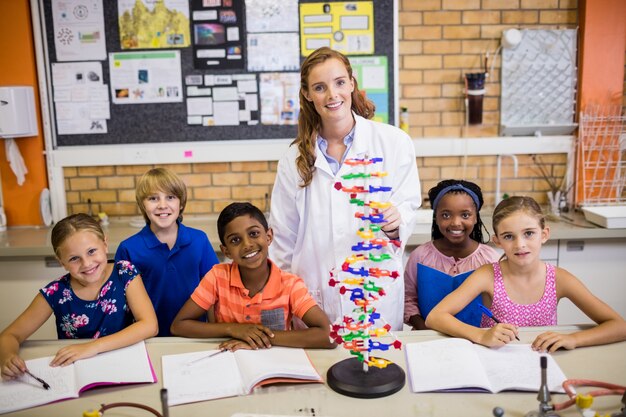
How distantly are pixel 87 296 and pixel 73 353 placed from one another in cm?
25

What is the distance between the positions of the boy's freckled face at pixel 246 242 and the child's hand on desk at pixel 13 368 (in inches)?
24.0

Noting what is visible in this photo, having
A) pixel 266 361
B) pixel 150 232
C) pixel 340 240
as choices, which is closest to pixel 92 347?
pixel 266 361

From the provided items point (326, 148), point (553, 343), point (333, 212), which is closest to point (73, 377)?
point (333, 212)

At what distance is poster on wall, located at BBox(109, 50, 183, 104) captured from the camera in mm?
3330

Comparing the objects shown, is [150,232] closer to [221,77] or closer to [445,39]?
[221,77]

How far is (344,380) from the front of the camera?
1.41m

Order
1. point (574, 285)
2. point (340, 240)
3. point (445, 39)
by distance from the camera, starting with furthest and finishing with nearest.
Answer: point (445, 39)
point (340, 240)
point (574, 285)

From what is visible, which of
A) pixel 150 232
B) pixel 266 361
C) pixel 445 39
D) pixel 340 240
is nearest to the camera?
pixel 266 361

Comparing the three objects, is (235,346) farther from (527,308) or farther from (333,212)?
(527,308)

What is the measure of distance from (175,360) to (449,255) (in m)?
1.00

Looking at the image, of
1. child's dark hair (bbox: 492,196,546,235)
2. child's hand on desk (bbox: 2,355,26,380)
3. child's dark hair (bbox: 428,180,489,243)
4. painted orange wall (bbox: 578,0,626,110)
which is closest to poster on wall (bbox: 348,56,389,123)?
painted orange wall (bbox: 578,0,626,110)

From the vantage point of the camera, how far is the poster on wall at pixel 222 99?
11.0 ft

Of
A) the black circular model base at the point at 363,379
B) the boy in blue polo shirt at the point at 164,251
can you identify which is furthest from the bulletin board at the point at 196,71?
the black circular model base at the point at 363,379

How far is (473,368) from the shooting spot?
1.46 m
